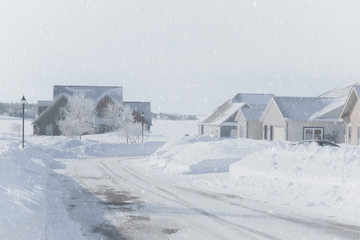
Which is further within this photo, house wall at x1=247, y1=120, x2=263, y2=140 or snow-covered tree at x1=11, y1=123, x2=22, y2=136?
snow-covered tree at x1=11, y1=123, x2=22, y2=136

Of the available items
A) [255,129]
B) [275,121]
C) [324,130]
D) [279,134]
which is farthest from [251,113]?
[324,130]

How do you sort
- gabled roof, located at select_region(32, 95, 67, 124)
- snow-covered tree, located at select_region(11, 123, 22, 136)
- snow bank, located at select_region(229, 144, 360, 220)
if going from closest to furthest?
snow bank, located at select_region(229, 144, 360, 220)
gabled roof, located at select_region(32, 95, 67, 124)
snow-covered tree, located at select_region(11, 123, 22, 136)

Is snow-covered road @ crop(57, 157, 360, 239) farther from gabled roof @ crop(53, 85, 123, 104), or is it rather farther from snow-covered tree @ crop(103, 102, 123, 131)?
gabled roof @ crop(53, 85, 123, 104)

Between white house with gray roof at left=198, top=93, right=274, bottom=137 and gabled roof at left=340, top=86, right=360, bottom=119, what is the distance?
2240cm

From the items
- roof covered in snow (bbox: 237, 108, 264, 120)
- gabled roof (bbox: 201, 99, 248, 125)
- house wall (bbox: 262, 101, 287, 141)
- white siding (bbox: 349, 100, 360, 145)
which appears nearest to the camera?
white siding (bbox: 349, 100, 360, 145)

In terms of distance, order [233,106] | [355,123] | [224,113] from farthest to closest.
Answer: [233,106]
[224,113]
[355,123]

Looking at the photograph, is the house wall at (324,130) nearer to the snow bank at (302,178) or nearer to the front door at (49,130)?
the snow bank at (302,178)

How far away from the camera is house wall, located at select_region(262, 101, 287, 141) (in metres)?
44.4

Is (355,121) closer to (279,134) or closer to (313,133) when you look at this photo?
(313,133)

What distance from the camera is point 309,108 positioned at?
146ft

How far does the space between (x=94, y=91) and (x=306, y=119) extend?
41.1 meters

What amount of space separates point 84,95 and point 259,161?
184 ft

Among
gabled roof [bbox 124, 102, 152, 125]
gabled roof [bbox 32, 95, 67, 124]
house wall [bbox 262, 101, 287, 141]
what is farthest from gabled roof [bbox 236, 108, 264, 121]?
gabled roof [bbox 32, 95, 67, 124]

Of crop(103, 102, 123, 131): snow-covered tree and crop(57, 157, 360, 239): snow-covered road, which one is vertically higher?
crop(103, 102, 123, 131): snow-covered tree
